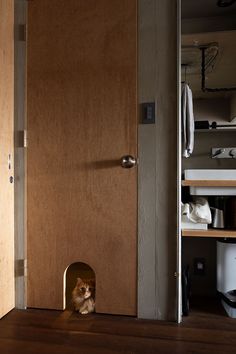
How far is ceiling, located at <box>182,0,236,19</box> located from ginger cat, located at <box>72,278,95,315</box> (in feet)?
6.66

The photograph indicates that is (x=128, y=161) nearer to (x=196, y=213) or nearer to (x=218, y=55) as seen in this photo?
(x=196, y=213)

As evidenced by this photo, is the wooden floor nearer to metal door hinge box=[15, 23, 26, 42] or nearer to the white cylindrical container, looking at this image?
the white cylindrical container

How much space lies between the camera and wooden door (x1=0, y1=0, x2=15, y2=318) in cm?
179

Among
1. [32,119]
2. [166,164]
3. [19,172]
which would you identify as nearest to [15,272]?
[19,172]

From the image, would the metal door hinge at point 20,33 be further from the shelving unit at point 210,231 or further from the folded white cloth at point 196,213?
the folded white cloth at point 196,213

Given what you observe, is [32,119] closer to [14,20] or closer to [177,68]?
[14,20]

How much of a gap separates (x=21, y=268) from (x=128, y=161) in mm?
961

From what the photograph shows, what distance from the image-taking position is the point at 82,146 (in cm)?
184

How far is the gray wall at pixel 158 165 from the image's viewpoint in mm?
1734

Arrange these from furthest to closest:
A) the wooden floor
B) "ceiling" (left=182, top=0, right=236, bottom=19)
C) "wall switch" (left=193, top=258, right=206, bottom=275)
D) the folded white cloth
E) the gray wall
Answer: "wall switch" (left=193, top=258, right=206, bottom=275)
"ceiling" (left=182, top=0, right=236, bottom=19)
the folded white cloth
the gray wall
the wooden floor

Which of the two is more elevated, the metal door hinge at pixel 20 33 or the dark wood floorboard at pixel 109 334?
the metal door hinge at pixel 20 33

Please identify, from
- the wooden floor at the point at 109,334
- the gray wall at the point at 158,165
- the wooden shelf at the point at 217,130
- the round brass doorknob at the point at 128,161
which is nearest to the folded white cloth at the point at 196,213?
the gray wall at the point at 158,165

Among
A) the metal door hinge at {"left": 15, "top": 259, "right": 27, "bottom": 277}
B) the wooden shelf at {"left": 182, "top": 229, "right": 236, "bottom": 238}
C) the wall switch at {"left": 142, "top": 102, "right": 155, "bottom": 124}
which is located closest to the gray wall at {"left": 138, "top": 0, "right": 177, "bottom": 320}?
the wall switch at {"left": 142, "top": 102, "right": 155, "bottom": 124}

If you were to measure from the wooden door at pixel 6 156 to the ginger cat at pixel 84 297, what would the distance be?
0.41 metres
